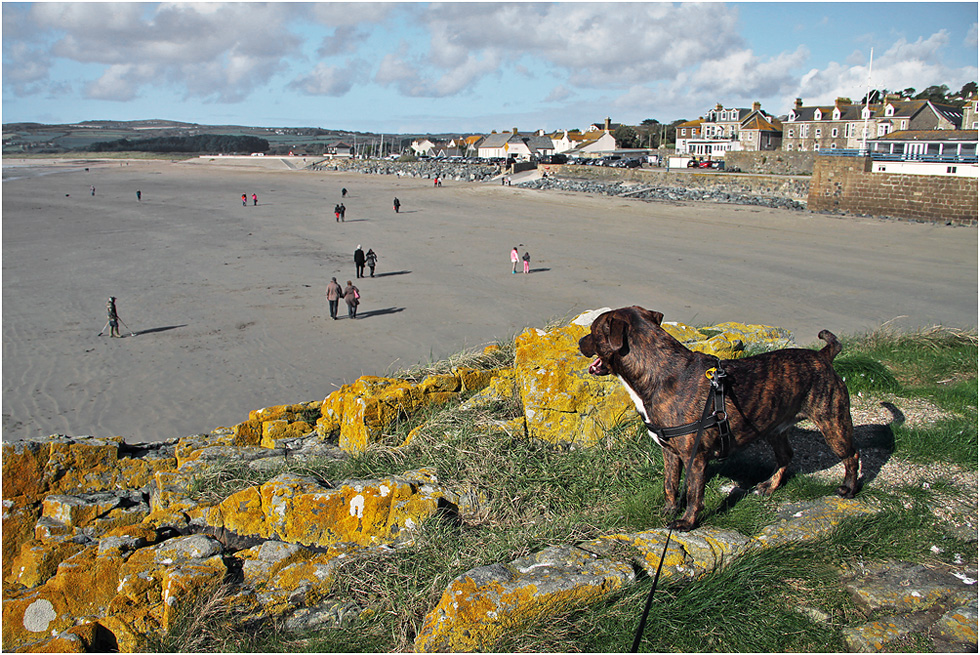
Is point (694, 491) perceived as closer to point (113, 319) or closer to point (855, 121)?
point (113, 319)

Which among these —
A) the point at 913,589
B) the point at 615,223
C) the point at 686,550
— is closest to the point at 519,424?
the point at 686,550

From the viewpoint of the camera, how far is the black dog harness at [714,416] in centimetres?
422

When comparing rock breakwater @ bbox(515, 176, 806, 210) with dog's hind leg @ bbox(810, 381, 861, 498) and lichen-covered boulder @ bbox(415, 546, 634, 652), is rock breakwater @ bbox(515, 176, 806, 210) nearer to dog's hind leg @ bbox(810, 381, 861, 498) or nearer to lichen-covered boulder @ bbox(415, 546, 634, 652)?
dog's hind leg @ bbox(810, 381, 861, 498)

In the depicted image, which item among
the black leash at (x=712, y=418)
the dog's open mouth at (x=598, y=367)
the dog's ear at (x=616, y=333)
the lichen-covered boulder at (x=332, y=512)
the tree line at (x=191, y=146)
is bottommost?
the lichen-covered boulder at (x=332, y=512)

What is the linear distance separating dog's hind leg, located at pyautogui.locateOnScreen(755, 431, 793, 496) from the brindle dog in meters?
0.33

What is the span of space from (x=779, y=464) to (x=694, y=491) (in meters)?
1.07

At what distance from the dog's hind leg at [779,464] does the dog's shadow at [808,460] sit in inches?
4.3

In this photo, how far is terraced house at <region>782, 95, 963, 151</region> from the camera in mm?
57656

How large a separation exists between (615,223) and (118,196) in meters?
37.5

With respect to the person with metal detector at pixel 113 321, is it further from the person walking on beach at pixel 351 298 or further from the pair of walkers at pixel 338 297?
the person walking on beach at pixel 351 298

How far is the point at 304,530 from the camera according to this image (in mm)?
4980

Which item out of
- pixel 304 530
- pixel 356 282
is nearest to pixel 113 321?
pixel 356 282

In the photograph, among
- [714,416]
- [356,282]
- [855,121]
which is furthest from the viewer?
[855,121]

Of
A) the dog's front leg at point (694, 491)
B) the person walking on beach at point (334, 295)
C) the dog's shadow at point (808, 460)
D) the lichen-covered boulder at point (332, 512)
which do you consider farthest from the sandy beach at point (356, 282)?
the dog's front leg at point (694, 491)
